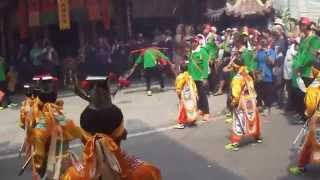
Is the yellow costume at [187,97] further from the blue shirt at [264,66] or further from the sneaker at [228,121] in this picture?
the blue shirt at [264,66]

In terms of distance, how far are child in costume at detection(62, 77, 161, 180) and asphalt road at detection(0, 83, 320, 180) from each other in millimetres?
4290

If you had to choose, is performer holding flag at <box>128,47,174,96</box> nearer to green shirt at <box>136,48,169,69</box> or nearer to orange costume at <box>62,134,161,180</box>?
green shirt at <box>136,48,169,69</box>

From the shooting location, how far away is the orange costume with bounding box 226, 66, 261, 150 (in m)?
8.89

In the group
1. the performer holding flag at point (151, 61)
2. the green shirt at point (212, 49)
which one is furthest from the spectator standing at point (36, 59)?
the green shirt at point (212, 49)

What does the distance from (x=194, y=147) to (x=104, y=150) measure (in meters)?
6.08

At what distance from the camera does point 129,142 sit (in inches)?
396

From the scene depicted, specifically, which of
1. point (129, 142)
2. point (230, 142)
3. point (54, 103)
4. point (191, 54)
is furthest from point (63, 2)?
point (54, 103)

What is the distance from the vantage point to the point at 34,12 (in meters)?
16.7

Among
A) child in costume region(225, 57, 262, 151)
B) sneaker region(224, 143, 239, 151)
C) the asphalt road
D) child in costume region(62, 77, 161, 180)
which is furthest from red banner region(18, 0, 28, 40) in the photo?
child in costume region(62, 77, 161, 180)

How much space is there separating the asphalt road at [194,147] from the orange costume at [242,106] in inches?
9.6

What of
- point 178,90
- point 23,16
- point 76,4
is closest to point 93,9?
point 76,4

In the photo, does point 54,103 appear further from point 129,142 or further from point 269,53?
point 269,53

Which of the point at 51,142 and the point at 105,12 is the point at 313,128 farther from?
the point at 105,12

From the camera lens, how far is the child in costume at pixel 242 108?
350 inches
